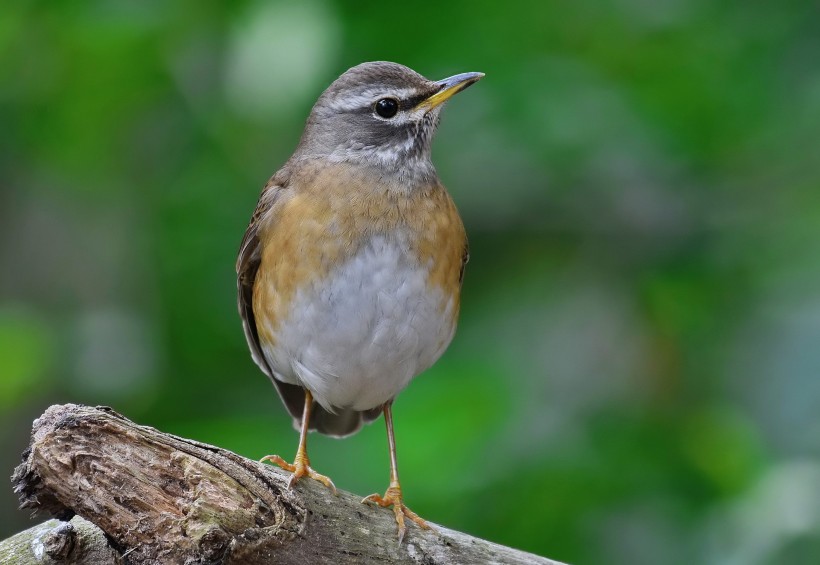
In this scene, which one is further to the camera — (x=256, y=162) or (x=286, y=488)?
(x=256, y=162)

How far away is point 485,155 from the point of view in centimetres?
700

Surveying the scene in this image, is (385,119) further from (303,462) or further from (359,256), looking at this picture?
(303,462)

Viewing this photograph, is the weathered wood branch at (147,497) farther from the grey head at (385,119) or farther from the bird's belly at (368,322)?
the grey head at (385,119)

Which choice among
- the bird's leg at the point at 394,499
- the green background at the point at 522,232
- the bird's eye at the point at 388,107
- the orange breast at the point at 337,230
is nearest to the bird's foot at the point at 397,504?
the bird's leg at the point at 394,499

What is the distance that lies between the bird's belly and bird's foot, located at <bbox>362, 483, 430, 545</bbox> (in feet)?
2.18

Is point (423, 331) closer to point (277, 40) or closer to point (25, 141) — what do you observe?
point (277, 40)

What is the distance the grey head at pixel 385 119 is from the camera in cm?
611

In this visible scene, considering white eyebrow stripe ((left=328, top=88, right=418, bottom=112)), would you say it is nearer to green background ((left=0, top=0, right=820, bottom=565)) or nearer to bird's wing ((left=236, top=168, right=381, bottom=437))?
green background ((left=0, top=0, right=820, bottom=565))

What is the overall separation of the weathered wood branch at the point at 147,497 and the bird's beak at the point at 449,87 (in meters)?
2.52

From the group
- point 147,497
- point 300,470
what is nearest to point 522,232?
point 300,470

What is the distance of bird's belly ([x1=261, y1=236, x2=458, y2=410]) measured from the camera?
5629 mm

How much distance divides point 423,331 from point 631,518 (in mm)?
1525

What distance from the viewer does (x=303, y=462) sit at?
552 centimetres

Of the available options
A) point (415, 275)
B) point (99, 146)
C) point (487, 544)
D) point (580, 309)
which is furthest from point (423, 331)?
point (99, 146)
